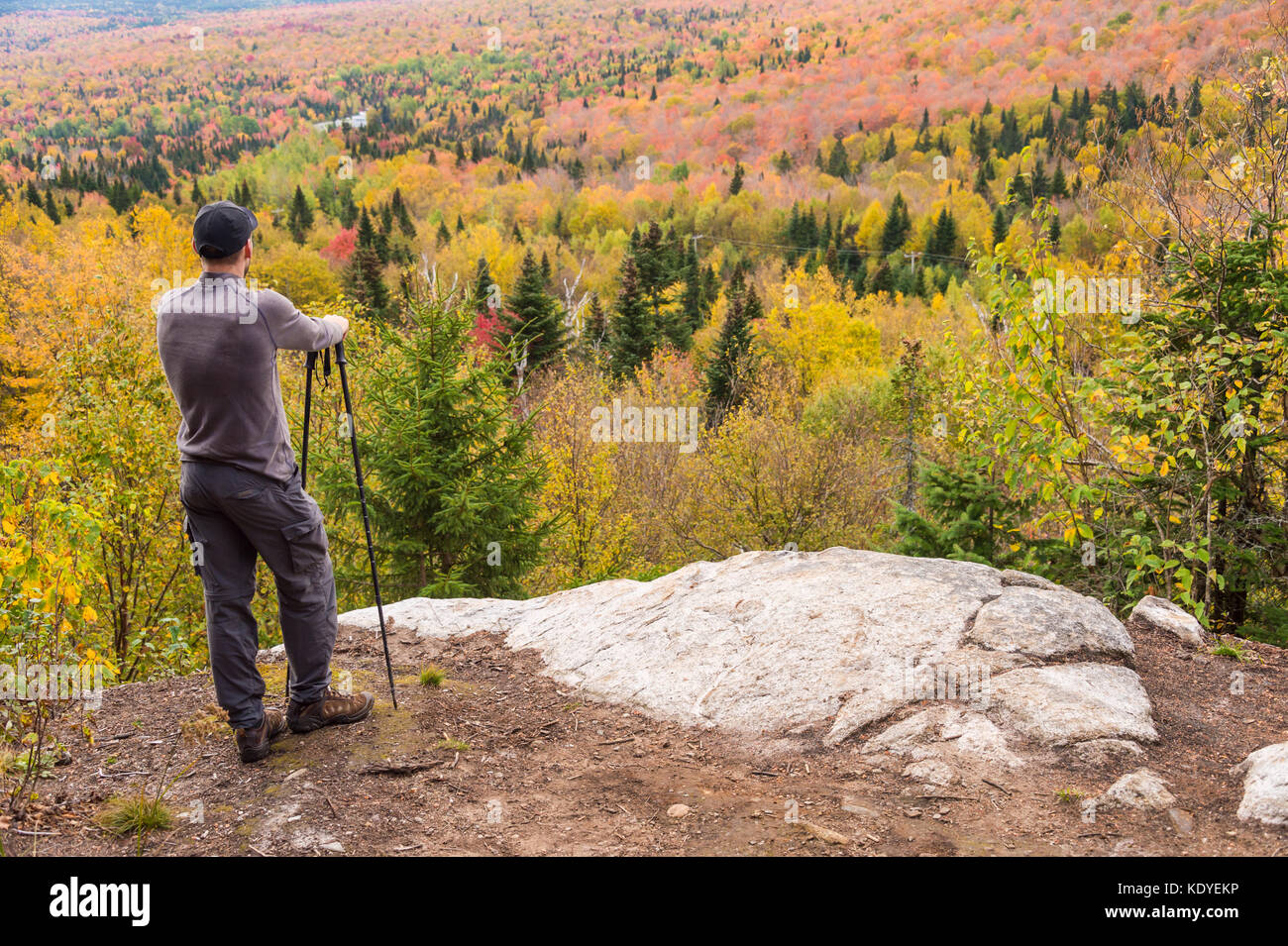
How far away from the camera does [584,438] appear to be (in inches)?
883

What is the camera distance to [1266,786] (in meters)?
3.71

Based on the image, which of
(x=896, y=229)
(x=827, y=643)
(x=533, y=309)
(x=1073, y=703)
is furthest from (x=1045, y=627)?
(x=896, y=229)

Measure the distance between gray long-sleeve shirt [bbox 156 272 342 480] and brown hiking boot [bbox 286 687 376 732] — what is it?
4.40 feet

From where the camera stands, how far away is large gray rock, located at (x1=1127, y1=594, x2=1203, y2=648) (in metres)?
5.96

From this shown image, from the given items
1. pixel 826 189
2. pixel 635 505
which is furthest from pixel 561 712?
pixel 826 189

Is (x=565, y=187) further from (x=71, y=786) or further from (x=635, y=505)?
(x=71, y=786)

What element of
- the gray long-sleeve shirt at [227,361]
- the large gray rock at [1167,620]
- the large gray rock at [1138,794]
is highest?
the gray long-sleeve shirt at [227,361]

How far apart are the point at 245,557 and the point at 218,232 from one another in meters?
1.59

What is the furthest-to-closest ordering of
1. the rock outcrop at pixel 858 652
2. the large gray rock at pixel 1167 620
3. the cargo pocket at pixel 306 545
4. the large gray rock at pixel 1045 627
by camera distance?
the large gray rock at pixel 1167 620, the large gray rock at pixel 1045 627, the rock outcrop at pixel 858 652, the cargo pocket at pixel 306 545

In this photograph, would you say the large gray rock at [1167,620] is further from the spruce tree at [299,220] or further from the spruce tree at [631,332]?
the spruce tree at [299,220]

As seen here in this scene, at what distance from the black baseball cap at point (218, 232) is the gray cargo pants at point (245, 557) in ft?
3.30

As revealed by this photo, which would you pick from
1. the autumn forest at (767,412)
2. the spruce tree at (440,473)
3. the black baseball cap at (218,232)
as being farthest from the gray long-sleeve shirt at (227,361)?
the spruce tree at (440,473)

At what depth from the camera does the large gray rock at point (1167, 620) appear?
5957mm

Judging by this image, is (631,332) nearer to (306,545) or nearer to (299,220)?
(306,545)
